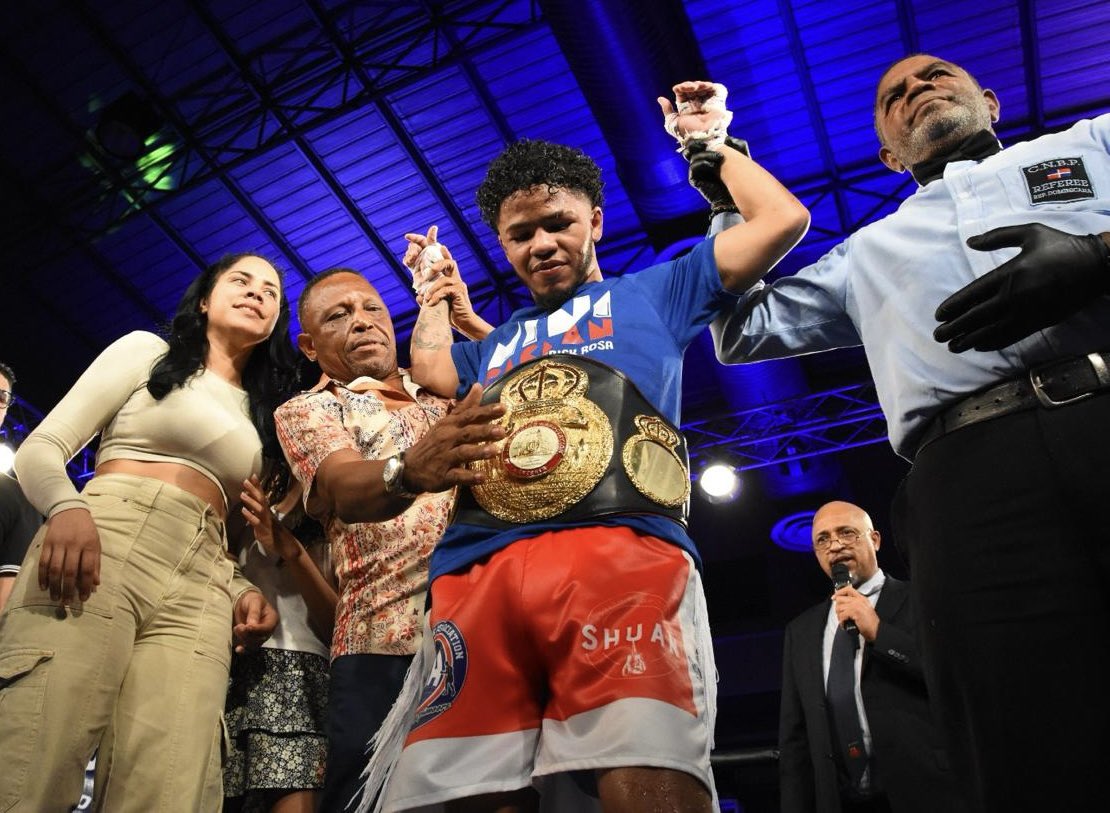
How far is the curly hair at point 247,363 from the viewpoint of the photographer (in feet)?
8.07

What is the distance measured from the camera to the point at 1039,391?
4.92ft

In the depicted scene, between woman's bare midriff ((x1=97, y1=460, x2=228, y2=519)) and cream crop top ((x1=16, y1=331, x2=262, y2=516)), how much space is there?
0.05ft

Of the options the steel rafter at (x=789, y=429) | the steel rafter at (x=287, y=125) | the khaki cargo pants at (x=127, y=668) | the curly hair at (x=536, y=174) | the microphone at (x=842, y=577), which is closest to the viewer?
the khaki cargo pants at (x=127, y=668)

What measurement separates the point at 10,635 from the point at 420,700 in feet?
3.27

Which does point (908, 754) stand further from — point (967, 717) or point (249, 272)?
point (249, 272)

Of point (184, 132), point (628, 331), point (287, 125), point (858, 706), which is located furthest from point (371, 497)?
point (184, 132)

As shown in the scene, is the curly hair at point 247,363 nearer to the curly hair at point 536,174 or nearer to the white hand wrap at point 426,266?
the white hand wrap at point 426,266

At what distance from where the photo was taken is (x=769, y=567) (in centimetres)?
1219

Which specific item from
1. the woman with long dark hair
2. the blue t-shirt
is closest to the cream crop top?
the woman with long dark hair

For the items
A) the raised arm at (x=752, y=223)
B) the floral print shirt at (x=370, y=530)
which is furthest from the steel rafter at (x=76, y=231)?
the raised arm at (x=752, y=223)

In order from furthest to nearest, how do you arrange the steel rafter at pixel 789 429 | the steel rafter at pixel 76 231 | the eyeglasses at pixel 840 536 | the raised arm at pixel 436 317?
the steel rafter at pixel 789 429, the steel rafter at pixel 76 231, the eyeglasses at pixel 840 536, the raised arm at pixel 436 317

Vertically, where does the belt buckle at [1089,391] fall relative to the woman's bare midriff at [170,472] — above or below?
below

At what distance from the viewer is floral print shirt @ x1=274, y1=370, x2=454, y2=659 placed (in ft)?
6.70

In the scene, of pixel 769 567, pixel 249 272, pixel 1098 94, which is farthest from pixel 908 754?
pixel 769 567
